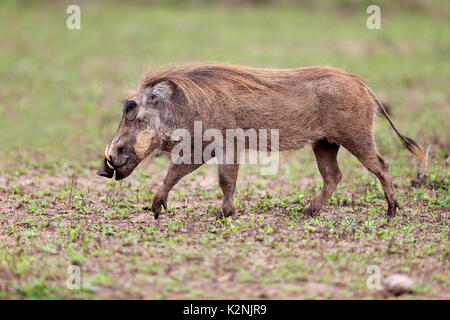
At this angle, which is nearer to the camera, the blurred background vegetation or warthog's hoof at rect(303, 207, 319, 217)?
warthog's hoof at rect(303, 207, 319, 217)

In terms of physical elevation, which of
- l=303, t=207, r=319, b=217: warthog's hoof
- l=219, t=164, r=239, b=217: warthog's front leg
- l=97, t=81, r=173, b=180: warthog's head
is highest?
l=97, t=81, r=173, b=180: warthog's head

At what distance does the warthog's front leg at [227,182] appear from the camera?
222 inches

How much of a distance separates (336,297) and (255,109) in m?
2.09

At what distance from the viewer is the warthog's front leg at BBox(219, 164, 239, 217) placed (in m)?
5.63

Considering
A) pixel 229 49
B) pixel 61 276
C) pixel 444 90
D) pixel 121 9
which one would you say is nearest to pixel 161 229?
pixel 61 276

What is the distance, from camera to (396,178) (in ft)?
24.3

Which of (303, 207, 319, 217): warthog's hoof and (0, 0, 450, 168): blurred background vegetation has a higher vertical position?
(0, 0, 450, 168): blurred background vegetation

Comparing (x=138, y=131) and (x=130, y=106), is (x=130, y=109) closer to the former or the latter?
(x=130, y=106)

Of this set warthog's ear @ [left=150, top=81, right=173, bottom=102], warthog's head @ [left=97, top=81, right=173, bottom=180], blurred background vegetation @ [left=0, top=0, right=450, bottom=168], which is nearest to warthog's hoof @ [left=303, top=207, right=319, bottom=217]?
warthog's head @ [left=97, top=81, right=173, bottom=180]

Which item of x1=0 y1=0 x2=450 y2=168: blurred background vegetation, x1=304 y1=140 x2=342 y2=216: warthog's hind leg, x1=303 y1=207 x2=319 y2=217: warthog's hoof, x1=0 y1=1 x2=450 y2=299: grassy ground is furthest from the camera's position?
x1=0 y1=0 x2=450 y2=168: blurred background vegetation

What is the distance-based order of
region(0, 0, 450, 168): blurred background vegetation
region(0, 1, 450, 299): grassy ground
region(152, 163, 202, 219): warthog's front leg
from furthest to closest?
1. region(0, 0, 450, 168): blurred background vegetation
2. region(152, 163, 202, 219): warthog's front leg
3. region(0, 1, 450, 299): grassy ground

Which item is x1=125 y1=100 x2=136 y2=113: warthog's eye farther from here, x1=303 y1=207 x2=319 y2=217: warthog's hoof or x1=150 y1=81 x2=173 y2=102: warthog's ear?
x1=303 y1=207 x2=319 y2=217: warthog's hoof

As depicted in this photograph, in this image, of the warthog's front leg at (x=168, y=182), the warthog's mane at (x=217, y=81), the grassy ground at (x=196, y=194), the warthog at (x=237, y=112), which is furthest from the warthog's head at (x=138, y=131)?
the grassy ground at (x=196, y=194)

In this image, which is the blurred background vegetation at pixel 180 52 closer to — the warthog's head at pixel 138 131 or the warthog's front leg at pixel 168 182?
the warthog's head at pixel 138 131
